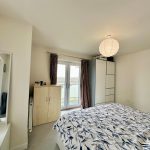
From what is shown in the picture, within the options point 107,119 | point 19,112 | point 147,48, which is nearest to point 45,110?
point 19,112

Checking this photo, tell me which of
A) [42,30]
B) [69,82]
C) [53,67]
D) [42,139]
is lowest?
[42,139]

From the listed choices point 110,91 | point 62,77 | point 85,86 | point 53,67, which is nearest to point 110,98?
point 110,91

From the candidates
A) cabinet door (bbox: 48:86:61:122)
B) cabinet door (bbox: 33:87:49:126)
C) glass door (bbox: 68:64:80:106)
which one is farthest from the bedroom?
glass door (bbox: 68:64:80:106)

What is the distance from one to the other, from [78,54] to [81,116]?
9.52ft

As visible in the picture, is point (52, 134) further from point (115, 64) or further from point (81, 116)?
point (115, 64)

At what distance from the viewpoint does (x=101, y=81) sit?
4.29 m

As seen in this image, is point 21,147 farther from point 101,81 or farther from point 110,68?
point 110,68

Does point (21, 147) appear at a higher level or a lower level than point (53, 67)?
lower

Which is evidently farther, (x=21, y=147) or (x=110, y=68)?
(x=110, y=68)

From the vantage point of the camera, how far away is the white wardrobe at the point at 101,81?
13.7ft

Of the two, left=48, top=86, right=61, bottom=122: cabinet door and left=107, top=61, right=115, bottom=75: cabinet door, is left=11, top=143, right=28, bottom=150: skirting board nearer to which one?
left=48, top=86, right=61, bottom=122: cabinet door

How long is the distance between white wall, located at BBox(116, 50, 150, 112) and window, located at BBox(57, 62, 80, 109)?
Result: 170 cm

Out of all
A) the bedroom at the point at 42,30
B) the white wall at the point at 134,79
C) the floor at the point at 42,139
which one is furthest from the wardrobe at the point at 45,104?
the white wall at the point at 134,79

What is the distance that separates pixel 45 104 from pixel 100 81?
7.22 feet
